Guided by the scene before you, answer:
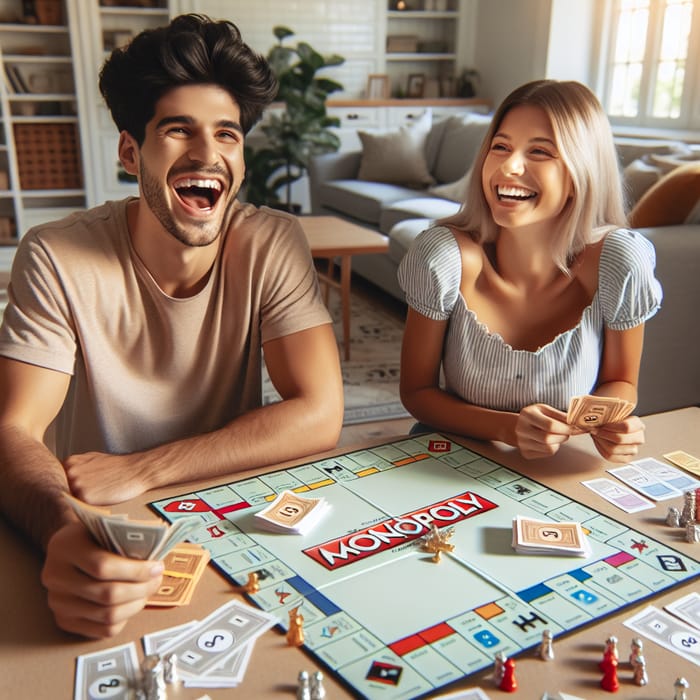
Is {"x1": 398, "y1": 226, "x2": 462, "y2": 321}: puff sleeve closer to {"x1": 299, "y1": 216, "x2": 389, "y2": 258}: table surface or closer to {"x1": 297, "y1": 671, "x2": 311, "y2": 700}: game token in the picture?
{"x1": 297, "y1": 671, "x2": 311, "y2": 700}: game token

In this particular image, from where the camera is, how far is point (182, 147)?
136 cm

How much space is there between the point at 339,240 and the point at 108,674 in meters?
3.07

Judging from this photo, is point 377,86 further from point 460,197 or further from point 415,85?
point 460,197

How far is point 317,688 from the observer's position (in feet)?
2.28

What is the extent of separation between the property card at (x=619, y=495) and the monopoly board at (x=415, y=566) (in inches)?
2.1

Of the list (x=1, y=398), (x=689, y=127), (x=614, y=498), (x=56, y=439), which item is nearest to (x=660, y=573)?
(x=614, y=498)

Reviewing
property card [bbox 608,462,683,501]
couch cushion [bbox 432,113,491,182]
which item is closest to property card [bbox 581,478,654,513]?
property card [bbox 608,462,683,501]

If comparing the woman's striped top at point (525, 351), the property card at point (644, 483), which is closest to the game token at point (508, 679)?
the property card at point (644, 483)

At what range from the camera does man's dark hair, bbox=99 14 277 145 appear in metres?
1.32

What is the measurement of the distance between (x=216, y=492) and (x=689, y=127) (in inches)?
192

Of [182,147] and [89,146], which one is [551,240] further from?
[89,146]

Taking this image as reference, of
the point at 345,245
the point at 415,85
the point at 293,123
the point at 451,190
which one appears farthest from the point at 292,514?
the point at 415,85

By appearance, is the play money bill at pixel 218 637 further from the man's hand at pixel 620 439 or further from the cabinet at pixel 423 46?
the cabinet at pixel 423 46

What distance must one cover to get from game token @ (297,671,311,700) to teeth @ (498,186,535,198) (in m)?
0.95
